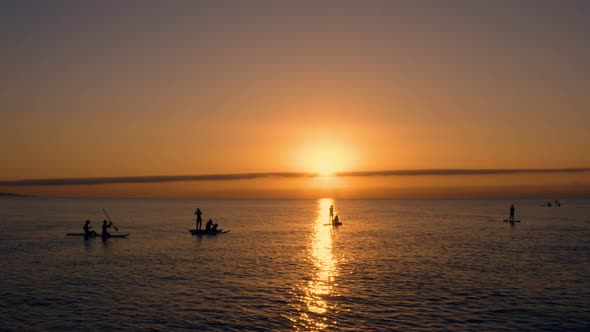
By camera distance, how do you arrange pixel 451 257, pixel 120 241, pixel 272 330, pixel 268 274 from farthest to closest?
1. pixel 120 241
2. pixel 451 257
3. pixel 268 274
4. pixel 272 330

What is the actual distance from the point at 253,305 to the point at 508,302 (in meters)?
13.2

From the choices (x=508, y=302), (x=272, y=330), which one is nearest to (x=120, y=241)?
(x=272, y=330)

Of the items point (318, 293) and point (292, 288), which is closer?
point (318, 293)

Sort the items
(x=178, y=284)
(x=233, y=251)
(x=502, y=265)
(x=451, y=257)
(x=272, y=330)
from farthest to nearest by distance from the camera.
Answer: (x=233, y=251)
(x=451, y=257)
(x=502, y=265)
(x=178, y=284)
(x=272, y=330)

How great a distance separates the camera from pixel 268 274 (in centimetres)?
3125

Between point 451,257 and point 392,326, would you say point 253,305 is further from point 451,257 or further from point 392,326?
point 451,257

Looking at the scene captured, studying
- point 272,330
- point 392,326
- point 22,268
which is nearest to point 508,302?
point 392,326

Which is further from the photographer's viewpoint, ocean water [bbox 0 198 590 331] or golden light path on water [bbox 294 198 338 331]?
ocean water [bbox 0 198 590 331]

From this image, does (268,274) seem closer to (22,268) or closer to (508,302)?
(508,302)

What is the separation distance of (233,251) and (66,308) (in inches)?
893

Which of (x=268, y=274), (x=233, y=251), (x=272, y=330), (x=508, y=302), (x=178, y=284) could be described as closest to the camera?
(x=272, y=330)

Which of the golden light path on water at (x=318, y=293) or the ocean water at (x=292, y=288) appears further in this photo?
the ocean water at (x=292, y=288)

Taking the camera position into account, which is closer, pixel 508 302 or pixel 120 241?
pixel 508 302

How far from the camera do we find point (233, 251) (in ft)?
145
